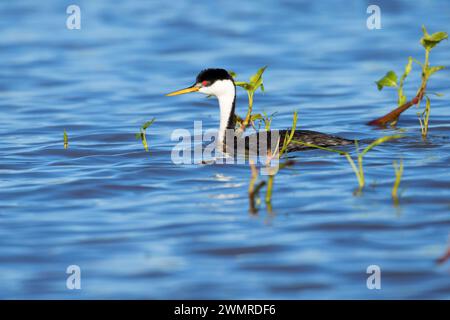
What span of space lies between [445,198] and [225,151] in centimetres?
296

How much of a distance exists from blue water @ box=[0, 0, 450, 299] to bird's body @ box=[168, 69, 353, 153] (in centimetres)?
19

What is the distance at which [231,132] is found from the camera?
10.8m

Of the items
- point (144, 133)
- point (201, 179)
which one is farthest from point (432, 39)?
point (144, 133)

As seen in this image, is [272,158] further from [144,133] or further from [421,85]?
[421,85]

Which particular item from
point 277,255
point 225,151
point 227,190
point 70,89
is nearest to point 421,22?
point 70,89

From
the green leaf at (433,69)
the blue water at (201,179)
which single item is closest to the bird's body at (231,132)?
the blue water at (201,179)

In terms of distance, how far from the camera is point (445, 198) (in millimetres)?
8430

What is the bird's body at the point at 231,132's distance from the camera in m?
10.3

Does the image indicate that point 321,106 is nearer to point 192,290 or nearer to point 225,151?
point 225,151

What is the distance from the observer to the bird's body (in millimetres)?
10328

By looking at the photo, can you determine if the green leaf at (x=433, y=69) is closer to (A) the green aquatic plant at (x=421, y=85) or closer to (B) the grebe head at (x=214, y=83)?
(A) the green aquatic plant at (x=421, y=85)

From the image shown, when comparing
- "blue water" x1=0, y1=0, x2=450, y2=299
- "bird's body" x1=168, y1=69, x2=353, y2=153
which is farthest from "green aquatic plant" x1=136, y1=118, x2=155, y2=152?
"bird's body" x1=168, y1=69, x2=353, y2=153

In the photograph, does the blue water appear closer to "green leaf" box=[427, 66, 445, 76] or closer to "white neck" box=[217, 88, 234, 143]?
"white neck" box=[217, 88, 234, 143]

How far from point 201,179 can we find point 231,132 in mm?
1374
